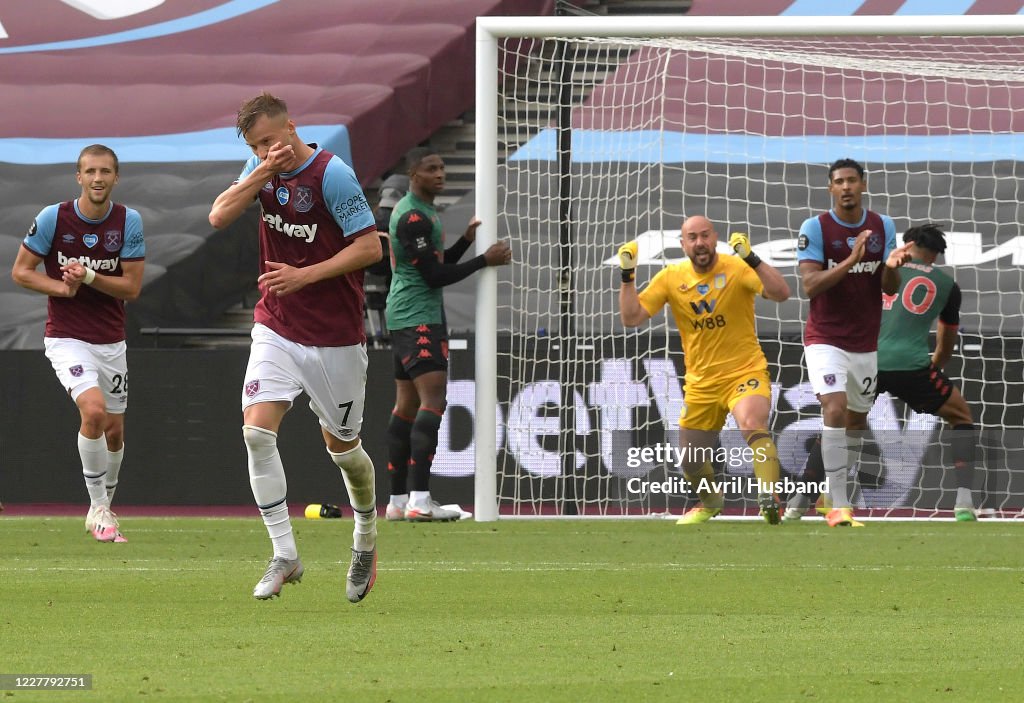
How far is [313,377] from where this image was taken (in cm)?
554

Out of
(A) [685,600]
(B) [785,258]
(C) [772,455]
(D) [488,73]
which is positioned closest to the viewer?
(A) [685,600]

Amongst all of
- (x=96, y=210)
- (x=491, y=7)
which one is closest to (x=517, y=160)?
(x=96, y=210)

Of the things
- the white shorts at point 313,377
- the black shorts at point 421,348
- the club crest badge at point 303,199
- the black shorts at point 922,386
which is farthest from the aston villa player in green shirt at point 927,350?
the club crest badge at point 303,199

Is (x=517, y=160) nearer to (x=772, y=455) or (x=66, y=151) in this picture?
(x=772, y=455)

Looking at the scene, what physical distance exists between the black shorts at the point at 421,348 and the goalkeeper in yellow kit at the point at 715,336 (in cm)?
109

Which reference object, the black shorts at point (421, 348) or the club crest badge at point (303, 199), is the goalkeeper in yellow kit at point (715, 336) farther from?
the club crest badge at point (303, 199)

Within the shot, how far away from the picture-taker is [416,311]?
31.0 feet

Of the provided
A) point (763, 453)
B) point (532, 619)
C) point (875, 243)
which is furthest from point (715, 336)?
point (532, 619)

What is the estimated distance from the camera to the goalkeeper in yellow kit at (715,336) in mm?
9070

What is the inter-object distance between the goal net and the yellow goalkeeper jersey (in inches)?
18.5

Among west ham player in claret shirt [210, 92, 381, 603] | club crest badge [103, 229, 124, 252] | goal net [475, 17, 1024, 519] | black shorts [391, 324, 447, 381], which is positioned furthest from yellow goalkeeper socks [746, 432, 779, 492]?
west ham player in claret shirt [210, 92, 381, 603]

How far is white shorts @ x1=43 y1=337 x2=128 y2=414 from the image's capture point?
27.1 ft

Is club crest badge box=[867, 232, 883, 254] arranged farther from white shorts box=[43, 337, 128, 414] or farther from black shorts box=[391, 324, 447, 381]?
white shorts box=[43, 337, 128, 414]

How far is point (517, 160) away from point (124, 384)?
432 cm
